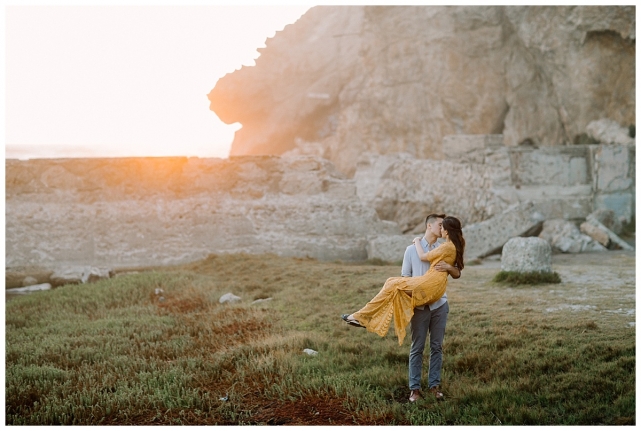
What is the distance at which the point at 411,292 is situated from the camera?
5297 mm

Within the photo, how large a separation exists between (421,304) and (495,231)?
11.7m

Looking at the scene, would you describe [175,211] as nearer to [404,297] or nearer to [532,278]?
[532,278]

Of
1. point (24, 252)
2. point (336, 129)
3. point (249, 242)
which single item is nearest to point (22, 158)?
point (24, 252)

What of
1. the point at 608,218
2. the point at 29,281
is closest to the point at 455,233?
the point at 29,281

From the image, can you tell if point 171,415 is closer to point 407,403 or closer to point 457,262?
point 407,403

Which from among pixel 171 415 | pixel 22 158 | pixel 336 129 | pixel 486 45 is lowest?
pixel 171 415

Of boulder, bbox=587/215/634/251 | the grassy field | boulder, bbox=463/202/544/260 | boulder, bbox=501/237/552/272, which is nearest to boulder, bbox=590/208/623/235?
boulder, bbox=587/215/634/251

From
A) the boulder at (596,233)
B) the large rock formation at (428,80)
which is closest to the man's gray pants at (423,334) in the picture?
the boulder at (596,233)

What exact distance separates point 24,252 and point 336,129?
2865 centimetres

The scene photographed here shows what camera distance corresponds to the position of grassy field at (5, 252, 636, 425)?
555 centimetres

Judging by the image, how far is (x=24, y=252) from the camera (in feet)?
55.6

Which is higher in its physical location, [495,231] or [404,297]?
[404,297]

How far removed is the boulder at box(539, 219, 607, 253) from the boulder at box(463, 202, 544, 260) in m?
0.62

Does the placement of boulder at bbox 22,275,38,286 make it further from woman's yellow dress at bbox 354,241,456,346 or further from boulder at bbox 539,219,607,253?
boulder at bbox 539,219,607,253
